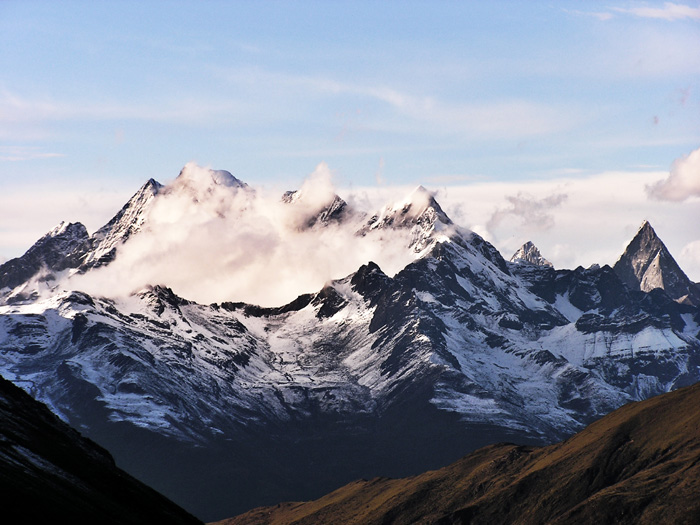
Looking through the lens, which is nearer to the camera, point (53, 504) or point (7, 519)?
point (7, 519)

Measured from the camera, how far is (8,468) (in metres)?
200

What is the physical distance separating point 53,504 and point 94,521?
8.97m

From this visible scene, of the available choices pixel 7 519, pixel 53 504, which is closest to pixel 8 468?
pixel 53 504

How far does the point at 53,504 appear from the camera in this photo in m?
190

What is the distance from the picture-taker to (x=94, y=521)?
197m

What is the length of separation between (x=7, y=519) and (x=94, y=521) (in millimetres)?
27874

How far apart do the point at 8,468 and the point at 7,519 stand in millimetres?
30233

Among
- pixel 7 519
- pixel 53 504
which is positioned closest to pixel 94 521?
pixel 53 504

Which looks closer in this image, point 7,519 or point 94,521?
point 7,519

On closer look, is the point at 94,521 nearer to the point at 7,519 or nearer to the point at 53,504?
the point at 53,504

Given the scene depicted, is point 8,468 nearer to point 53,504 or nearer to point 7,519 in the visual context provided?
point 53,504

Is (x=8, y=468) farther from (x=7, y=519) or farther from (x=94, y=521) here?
(x=7, y=519)
